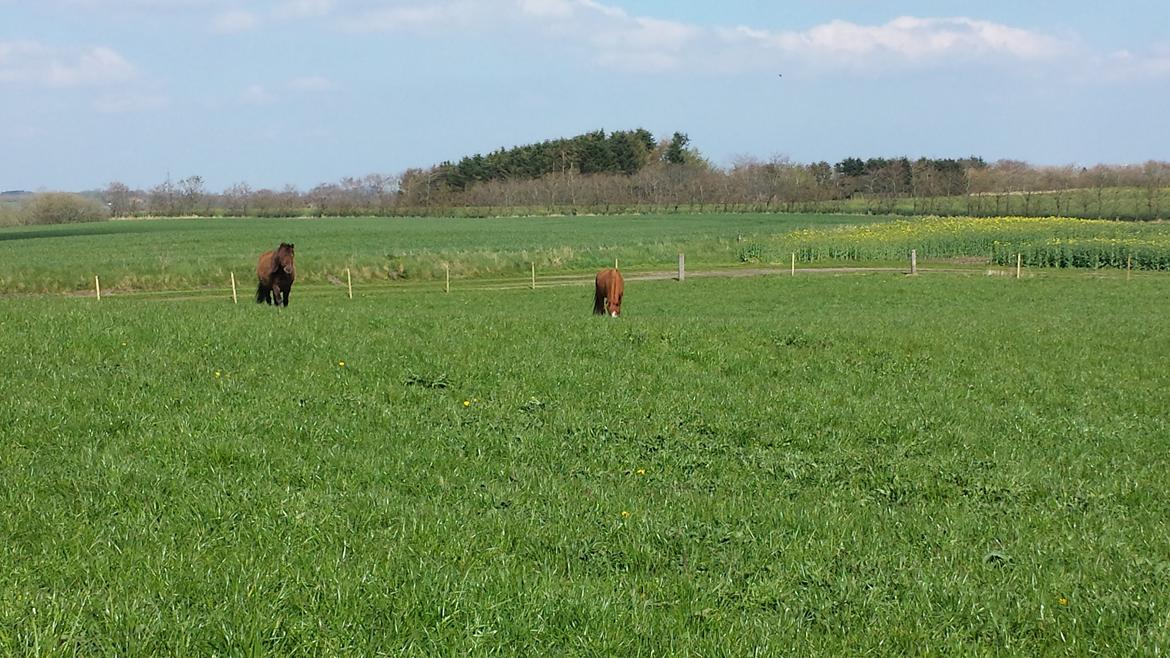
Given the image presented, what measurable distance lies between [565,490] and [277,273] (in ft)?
67.1

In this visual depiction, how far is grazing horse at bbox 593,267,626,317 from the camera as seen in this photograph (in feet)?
81.4

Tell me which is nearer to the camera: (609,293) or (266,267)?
(609,293)

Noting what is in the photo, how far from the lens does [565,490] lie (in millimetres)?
Answer: 7707

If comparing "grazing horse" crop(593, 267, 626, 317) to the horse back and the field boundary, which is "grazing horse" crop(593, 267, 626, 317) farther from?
the field boundary

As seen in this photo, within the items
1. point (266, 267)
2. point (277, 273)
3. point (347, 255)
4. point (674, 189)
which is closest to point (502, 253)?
point (347, 255)

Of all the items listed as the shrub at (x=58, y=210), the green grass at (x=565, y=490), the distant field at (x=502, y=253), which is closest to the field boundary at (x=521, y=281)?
the distant field at (x=502, y=253)

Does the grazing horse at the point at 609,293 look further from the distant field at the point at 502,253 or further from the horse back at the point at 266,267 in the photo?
the distant field at the point at 502,253

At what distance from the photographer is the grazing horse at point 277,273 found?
2612cm

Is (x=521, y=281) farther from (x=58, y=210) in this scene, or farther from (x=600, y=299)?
(x=58, y=210)

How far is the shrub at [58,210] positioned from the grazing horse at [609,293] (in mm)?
134050

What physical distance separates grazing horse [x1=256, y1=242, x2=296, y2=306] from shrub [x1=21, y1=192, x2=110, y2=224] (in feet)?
419

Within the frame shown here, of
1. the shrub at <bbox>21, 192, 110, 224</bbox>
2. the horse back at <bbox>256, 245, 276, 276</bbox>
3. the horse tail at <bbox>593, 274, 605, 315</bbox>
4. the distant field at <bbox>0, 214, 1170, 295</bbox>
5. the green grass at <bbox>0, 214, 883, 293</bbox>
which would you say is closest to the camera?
the horse tail at <bbox>593, 274, 605, 315</bbox>

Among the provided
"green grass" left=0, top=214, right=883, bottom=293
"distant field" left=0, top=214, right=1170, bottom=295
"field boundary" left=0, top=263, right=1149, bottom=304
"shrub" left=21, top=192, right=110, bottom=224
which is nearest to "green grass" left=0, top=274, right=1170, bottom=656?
"field boundary" left=0, top=263, right=1149, bottom=304

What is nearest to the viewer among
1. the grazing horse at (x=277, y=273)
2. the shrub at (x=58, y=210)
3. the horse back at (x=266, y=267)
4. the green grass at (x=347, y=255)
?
the grazing horse at (x=277, y=273)
